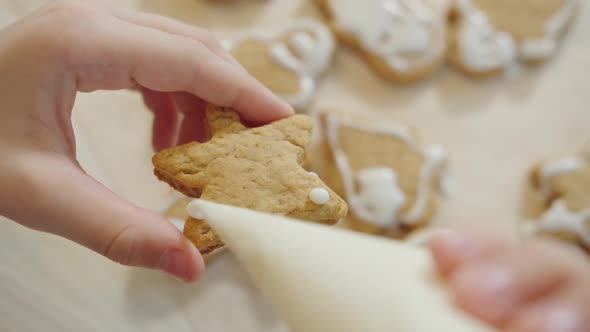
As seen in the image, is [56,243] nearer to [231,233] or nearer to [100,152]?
[100,152]

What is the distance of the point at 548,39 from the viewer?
998 millimetres

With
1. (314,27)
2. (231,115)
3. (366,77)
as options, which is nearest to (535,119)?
(366,77)

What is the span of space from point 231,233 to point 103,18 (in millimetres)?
272

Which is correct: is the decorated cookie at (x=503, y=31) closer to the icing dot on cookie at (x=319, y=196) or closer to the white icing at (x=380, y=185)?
the white icing at (x=380, y=185)

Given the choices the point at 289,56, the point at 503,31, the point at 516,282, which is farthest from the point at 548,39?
the point at 516,282

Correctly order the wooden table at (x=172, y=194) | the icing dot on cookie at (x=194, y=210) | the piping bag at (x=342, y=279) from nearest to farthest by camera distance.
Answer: the piping bag at (x=342, y=279), the icing dot on cookie at (x=194, y=210), the wooden table at (x=172, y=194)

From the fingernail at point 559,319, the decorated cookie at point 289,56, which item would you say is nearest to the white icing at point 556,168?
the decorated cookie at point 289,56

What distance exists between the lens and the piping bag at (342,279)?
28 centimetres

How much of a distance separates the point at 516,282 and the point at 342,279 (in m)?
0.10

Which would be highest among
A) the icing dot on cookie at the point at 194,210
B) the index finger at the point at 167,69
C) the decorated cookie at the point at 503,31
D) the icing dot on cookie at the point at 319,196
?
the decorated cookie at the point at 503,31

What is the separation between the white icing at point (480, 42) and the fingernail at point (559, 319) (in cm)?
74

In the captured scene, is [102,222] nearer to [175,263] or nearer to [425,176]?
Answer: [175,263]

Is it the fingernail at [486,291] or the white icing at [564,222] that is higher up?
the fingernail at [486,291]

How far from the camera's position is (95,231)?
1.47ft
